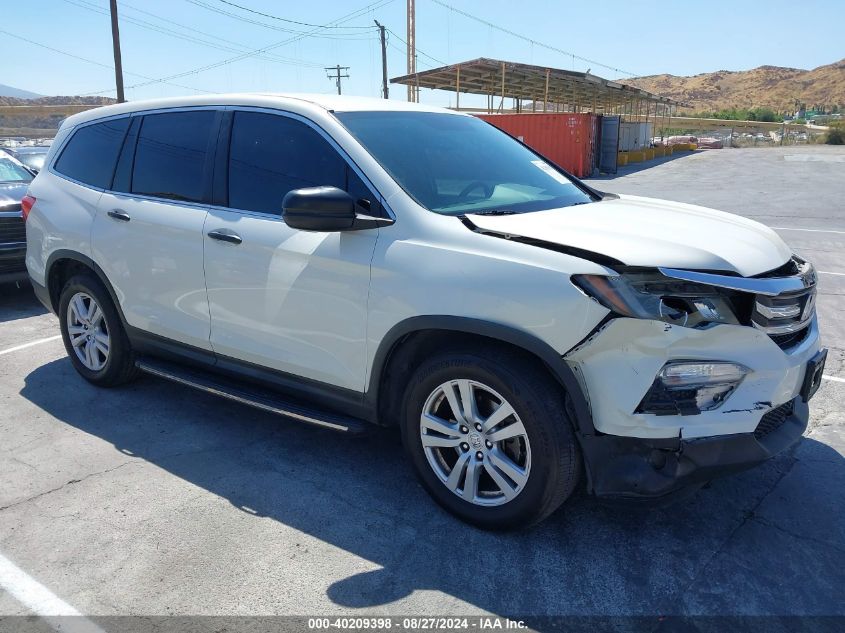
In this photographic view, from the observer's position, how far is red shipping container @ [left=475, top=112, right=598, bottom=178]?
90.0 feet

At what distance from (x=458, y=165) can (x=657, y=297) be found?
154 cm

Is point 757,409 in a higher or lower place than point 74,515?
higher

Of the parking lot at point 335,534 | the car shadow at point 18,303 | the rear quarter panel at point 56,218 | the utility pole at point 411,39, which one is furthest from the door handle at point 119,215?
the utility pole at point 411,39

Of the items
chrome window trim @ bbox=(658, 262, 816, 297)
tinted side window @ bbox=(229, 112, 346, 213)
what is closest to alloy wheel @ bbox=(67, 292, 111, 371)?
tinted side window @ bbox=(229, 112, 346, 213)

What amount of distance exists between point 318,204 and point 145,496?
68.2 inches

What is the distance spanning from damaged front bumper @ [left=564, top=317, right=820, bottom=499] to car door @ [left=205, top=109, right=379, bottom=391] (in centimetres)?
115

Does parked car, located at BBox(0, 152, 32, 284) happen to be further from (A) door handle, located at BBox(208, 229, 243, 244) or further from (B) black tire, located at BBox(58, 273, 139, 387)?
(A) door handle, located at BBox(208, 229, 243, 244)

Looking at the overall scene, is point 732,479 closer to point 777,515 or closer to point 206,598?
point 777,515

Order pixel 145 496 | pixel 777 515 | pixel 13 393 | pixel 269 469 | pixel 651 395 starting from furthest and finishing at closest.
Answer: pixel 13 393 < pixel 269 469 < pixel 145 496 < pixel 777 515 < pixel 651 395

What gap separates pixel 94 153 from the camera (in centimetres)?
486

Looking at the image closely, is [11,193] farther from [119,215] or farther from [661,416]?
[661,416]

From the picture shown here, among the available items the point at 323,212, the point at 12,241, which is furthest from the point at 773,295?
the point at 12,241

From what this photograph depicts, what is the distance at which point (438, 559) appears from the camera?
2990 mm

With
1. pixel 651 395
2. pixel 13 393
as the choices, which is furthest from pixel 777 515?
→ pixel 13 393
